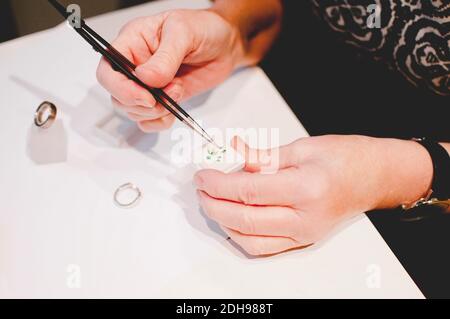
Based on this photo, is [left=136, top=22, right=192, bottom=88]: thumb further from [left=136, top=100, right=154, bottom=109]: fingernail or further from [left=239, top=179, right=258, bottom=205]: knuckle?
[left=239, top=179, right=258, bottom=205]: knuckle

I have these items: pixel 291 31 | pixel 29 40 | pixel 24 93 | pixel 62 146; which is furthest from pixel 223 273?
pixel 291 31

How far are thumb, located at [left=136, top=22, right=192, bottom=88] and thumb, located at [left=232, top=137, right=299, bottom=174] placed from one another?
185mm

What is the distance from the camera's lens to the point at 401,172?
0.69 m

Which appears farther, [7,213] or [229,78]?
[229,78]

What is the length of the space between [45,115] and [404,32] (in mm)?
724

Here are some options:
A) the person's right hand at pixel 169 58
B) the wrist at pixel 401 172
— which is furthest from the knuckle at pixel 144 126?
the wrist at pixel 401 172

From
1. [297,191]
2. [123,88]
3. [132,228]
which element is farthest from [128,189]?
[297,191]

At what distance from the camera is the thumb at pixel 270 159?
2.13ft

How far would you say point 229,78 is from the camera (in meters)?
0.86

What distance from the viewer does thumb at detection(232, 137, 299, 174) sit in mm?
648

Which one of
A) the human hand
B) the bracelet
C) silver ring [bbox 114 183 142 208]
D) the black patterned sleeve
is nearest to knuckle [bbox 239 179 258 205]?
→ the human hand

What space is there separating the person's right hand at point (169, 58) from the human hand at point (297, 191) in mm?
161
